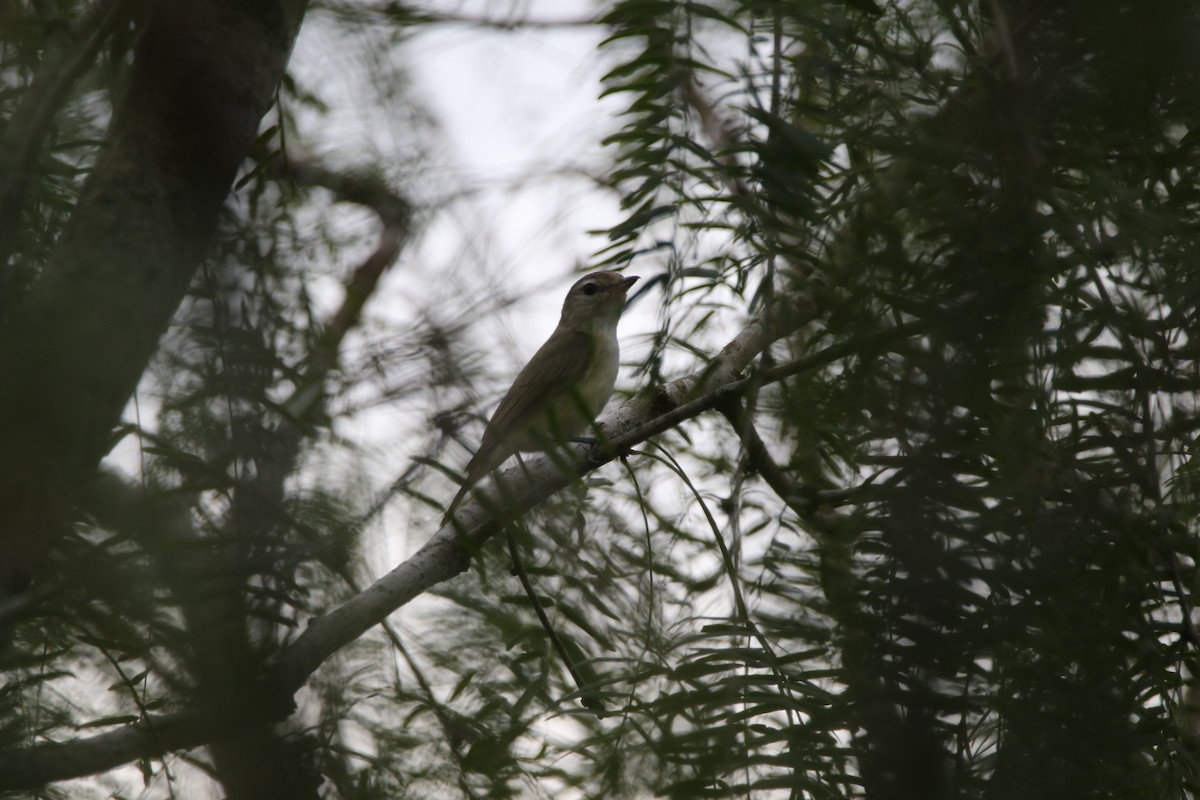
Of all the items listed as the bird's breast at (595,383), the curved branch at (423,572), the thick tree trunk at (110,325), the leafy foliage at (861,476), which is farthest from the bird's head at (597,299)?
the thick tree trunk at (110,325)

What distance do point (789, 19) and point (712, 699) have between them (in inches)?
45.3

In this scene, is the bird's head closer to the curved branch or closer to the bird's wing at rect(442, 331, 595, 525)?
the bird's wing at rect(442, 331, 595, 525)

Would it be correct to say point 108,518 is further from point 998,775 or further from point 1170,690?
point 1170,690

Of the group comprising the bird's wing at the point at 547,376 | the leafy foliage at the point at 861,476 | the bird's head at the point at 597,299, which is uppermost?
the bird's head at the point at 597,299

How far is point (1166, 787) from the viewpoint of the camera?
151 cm

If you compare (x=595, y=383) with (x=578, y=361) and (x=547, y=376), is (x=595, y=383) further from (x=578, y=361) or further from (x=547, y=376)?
(x=547, y=376)

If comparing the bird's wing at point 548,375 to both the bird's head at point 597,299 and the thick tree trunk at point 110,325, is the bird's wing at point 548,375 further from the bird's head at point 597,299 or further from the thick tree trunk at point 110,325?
the thick tree trunk at point 110,325

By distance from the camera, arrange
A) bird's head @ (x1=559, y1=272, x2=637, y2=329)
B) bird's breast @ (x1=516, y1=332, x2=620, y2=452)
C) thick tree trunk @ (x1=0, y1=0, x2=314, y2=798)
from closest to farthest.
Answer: thick tree trunk @ (x1=0, y1=0, x2=314, y2=798)
bird's breast @ (x1=516, y1=332, x2=620, y2=452)
bird's head @ (x1=559, y1=272, x2=637, y2=329)

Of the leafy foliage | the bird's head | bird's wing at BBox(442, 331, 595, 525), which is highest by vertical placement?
the bird's head

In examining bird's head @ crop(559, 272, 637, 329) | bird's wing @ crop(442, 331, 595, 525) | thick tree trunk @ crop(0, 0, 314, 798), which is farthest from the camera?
bird's head @ crop(559, 272, 637, 329)

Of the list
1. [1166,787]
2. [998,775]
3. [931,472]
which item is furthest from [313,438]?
[1166,787]

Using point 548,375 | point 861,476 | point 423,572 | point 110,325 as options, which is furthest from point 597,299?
point 110,325

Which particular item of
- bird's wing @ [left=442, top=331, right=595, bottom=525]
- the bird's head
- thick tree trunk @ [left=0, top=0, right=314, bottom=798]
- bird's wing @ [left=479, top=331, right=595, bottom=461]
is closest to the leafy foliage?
thick tree trunk @ [left=0, top=0, right=314, bottom=798]

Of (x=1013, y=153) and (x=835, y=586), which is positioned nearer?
(x=1013, y=153)
